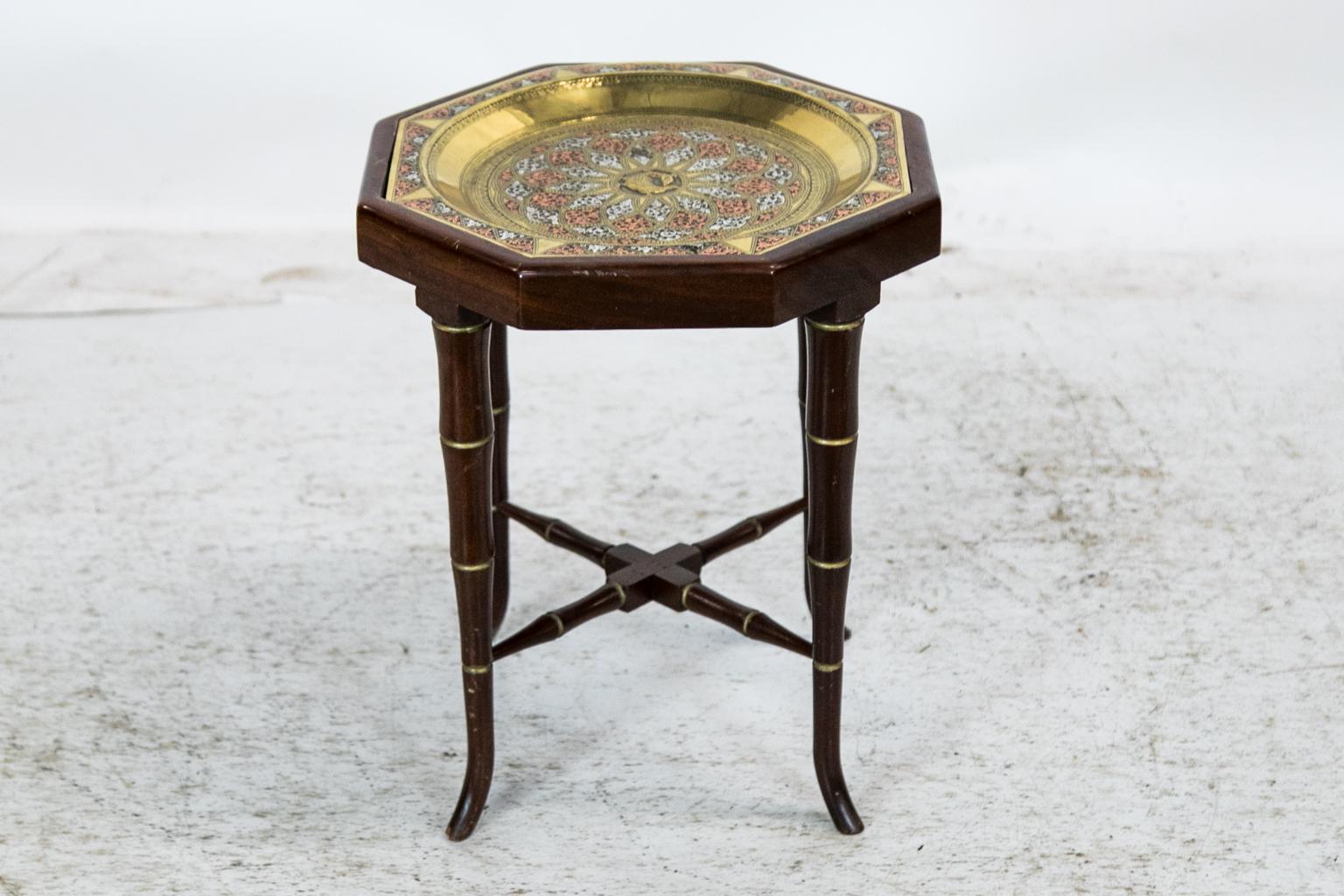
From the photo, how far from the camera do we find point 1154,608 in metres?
3.74

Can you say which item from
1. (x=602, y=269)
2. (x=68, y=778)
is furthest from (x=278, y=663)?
(x=602, y=269)

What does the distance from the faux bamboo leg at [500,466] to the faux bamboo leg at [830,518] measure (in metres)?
0.57

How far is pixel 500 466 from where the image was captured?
3.60 meters

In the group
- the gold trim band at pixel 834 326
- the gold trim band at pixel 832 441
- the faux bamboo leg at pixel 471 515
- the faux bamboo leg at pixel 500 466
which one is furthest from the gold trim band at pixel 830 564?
the faux bamboo leg at pixel 500 466

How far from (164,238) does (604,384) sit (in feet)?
4.85

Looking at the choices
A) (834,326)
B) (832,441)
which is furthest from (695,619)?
(834,326)

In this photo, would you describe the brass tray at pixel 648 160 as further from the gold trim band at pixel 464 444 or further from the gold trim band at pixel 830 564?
the gold trim band at pixel 830 564

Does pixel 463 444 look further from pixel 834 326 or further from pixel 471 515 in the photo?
pixel 834 326

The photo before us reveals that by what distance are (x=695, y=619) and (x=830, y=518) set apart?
3.00ft

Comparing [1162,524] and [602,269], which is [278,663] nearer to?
[602,269]

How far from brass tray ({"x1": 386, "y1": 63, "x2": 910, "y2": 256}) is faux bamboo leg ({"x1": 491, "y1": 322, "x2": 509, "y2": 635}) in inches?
12.5

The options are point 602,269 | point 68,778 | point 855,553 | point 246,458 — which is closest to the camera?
point 602,269

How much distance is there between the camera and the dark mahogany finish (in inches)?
104

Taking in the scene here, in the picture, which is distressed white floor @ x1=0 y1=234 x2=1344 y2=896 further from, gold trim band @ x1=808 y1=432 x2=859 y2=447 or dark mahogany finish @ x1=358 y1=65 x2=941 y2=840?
gold trim band @ x1=808 y1=432 x2=859 y2=447
